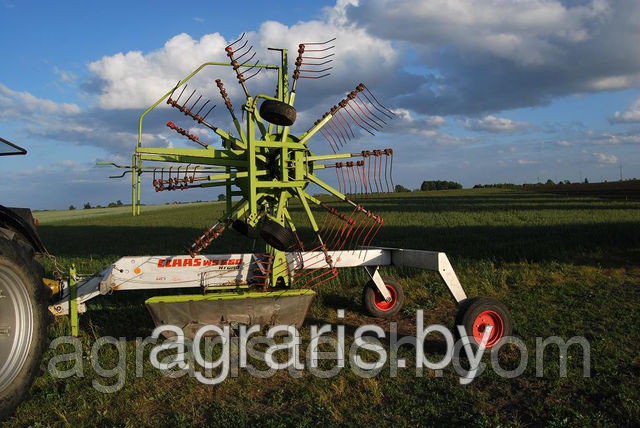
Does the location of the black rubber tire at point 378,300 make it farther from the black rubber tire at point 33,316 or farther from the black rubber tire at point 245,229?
the black rubber tire at point 33,316

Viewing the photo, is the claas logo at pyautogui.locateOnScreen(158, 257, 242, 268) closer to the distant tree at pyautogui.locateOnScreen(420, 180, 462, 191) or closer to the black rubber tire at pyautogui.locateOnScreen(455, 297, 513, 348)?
the black rubber tire at pyautogui.locateOnScreen(455, 297, 513, 348)

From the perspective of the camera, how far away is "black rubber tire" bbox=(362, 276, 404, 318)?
295 inches

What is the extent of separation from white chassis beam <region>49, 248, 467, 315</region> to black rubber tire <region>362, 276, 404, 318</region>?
76 centimetres

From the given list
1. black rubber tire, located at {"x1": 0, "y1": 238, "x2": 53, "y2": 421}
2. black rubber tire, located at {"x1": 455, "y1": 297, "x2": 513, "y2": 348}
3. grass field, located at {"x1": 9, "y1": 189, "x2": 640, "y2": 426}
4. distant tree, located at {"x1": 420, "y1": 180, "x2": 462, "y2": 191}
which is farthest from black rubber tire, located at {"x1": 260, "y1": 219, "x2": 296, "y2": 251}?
distant tree, located at {"x1": 420, "y1": 180, "x2": 462, "y2": 191}

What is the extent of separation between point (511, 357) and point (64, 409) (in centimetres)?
458

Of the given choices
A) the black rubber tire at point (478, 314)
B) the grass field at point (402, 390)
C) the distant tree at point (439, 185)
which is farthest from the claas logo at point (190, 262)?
Result: the distant tree at point (439, 185)

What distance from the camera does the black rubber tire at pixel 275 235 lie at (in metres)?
5.74

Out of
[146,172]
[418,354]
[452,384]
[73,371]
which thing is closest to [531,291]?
[418,354]

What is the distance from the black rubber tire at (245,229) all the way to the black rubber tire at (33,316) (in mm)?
2404

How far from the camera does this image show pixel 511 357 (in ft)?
17.9

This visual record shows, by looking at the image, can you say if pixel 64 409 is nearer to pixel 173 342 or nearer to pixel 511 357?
pixel 173 342

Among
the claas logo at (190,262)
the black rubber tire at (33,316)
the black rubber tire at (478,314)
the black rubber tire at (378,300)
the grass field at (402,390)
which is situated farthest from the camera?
the black rubber tire at (378,300)

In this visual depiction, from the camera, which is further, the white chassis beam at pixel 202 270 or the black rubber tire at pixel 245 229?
the black rubber tire at pixel 245 229

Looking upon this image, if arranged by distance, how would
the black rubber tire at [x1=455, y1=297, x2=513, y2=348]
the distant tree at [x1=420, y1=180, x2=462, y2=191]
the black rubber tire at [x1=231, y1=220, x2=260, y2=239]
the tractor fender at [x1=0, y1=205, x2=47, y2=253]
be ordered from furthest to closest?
the distant tree at [x1=420, y1=180, x2=462, y2=191]
the black rubber tire at [x1=231, y1=220, x2=260, y2=239]
the black rubber tire at [x1=455, y1=297, x2=513, y2=348]
the tractor fender at [x1=0, y1=205, x2=47, y2=253]
